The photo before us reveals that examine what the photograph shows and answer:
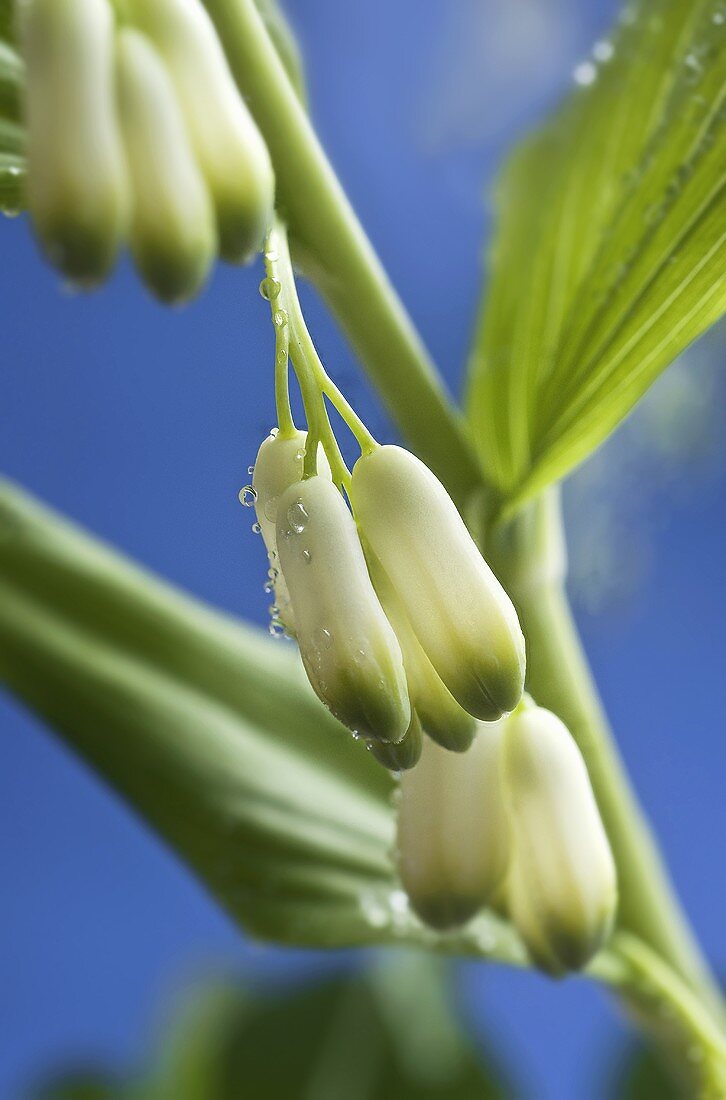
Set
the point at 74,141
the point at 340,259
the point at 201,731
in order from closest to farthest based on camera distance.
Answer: the point at 74,141, the point at 340,259, the point at 201,731

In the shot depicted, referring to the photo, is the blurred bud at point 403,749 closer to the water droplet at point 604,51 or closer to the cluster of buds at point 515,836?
the cluster of buds at point 515,836

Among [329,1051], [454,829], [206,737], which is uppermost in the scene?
[454,829]

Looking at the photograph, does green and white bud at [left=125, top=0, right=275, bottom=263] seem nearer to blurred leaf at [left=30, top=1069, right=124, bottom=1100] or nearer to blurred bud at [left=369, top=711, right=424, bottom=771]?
blurred bud at [left=369, top=711, right=424, bottom=771]

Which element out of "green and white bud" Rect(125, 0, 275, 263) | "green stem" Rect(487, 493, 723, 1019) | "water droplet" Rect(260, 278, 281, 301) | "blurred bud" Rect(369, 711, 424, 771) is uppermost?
"green and white bud" Rect(125, 0, 275, 263)

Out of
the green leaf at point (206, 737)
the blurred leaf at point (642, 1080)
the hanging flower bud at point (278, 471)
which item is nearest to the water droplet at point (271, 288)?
the hanging flower bud at point (278, 471)

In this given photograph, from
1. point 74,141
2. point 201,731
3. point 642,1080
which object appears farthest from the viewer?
point 642,1080

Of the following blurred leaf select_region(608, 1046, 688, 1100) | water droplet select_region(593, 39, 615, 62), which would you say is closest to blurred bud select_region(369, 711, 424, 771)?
water droplet select_region(593, 39, 615, 62)

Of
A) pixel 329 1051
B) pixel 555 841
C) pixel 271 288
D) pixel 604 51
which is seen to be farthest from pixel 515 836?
pixel 329 1051

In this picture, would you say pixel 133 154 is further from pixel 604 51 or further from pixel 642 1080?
pixel 642 1080
